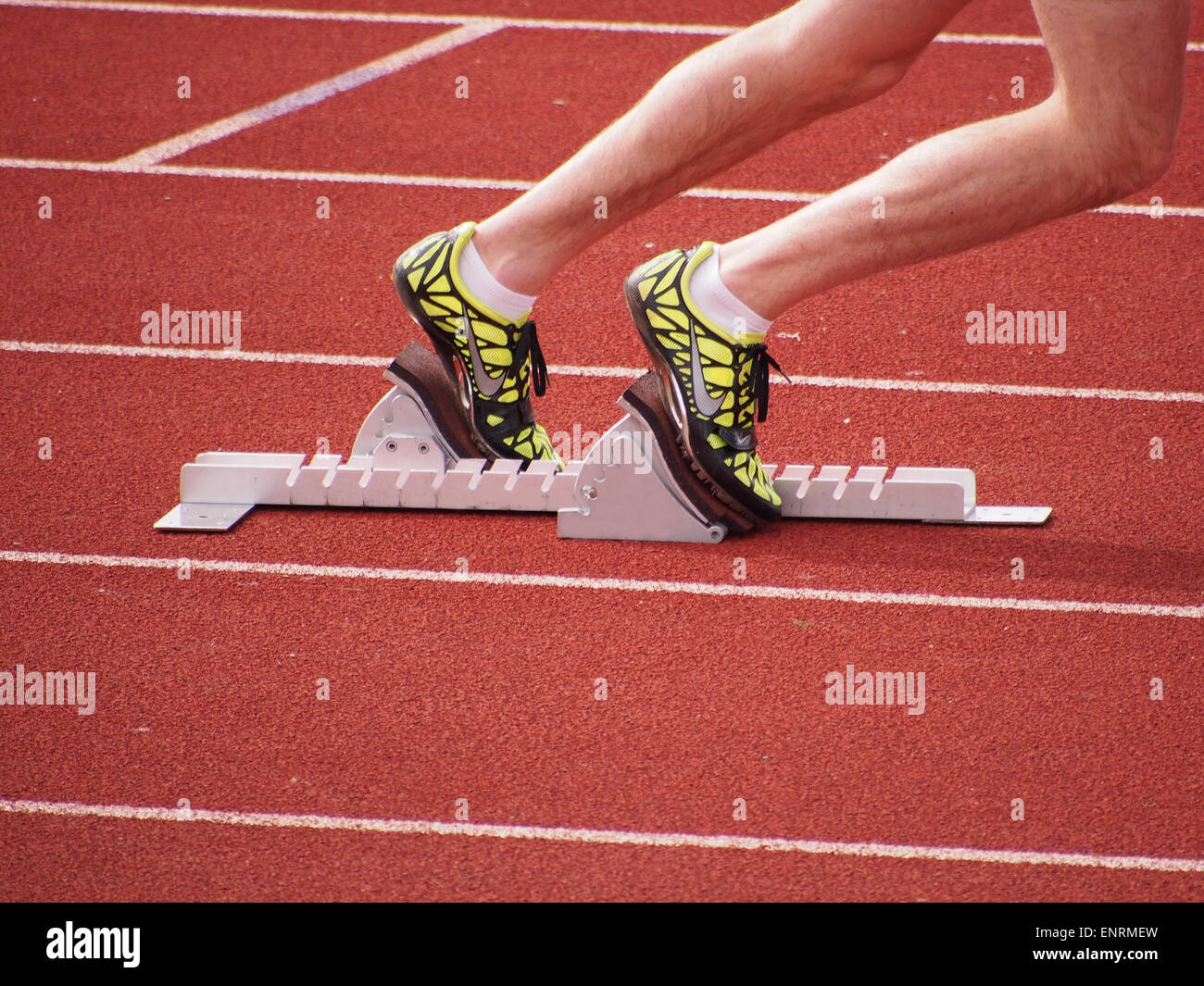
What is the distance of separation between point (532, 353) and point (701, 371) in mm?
407

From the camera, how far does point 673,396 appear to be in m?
2.97

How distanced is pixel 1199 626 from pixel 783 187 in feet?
9.32

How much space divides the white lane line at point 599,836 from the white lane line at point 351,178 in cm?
324

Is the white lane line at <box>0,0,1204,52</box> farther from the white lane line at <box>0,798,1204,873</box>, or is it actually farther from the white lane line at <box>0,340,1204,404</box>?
the white lane line at <box>0,798,1204,873</box>

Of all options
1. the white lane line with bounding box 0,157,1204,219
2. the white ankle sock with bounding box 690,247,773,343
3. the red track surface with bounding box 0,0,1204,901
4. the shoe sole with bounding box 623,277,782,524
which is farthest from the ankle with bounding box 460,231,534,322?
the white lane line with bounding box 0,157,1204,219

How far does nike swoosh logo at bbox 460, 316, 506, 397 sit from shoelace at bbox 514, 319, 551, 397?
0.05 meters

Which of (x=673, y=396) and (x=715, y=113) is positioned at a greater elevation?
(x=715, y=113)

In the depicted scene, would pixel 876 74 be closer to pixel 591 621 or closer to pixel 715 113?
pixel 715 113

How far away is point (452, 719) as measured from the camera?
2555 mm

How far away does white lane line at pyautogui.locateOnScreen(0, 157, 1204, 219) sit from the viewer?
5.20m

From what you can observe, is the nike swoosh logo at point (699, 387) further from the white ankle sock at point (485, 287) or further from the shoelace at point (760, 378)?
the white ankle sock at point (485, 287)

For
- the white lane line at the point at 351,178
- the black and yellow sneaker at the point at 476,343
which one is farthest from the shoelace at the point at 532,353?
the white lane line at the point at 351,178

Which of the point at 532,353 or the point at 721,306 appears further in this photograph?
the point at 532,353

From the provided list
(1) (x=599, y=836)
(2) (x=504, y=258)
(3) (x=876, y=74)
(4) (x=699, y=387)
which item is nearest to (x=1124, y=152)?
(3) (x=876, y=74)
